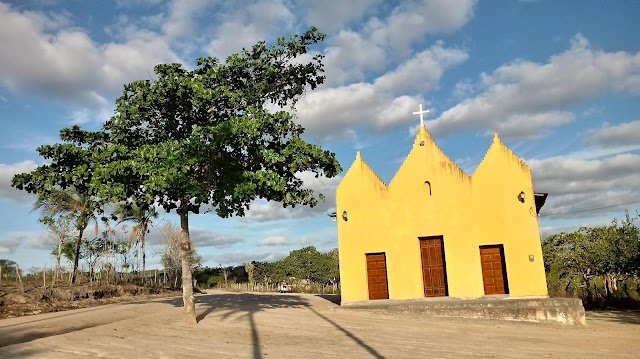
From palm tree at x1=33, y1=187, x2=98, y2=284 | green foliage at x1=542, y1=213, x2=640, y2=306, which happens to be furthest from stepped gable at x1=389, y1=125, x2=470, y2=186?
palm tree at x1=33, y1=187, x2=98, y2=284

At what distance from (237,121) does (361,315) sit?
7857mm

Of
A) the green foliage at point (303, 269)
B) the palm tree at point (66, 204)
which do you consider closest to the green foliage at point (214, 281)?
the green foliage at point (303, 269)

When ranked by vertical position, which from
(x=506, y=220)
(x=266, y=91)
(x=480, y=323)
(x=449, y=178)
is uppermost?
(x=266, y=91)

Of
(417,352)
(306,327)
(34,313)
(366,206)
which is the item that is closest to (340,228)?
(366,206)

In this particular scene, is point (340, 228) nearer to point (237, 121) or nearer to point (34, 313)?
point (237, 121)

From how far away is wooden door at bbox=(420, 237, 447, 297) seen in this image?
17.1m

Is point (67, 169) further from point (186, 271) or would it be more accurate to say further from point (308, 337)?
point (308, 337)

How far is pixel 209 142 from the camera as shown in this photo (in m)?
11.9

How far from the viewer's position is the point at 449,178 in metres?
17.5

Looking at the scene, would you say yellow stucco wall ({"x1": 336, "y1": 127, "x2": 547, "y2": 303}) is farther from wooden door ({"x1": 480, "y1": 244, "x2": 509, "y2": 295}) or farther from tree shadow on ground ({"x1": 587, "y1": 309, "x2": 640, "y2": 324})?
tree shadow on ground ({"x1": 587, "y1": 309, "x2": 640, "y2": 324})

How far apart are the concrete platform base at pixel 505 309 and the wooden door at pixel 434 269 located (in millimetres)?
1059

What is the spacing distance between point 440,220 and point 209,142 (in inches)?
375

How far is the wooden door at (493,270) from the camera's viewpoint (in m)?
16.7

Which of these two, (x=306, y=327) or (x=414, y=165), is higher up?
(x=414, y=165)
